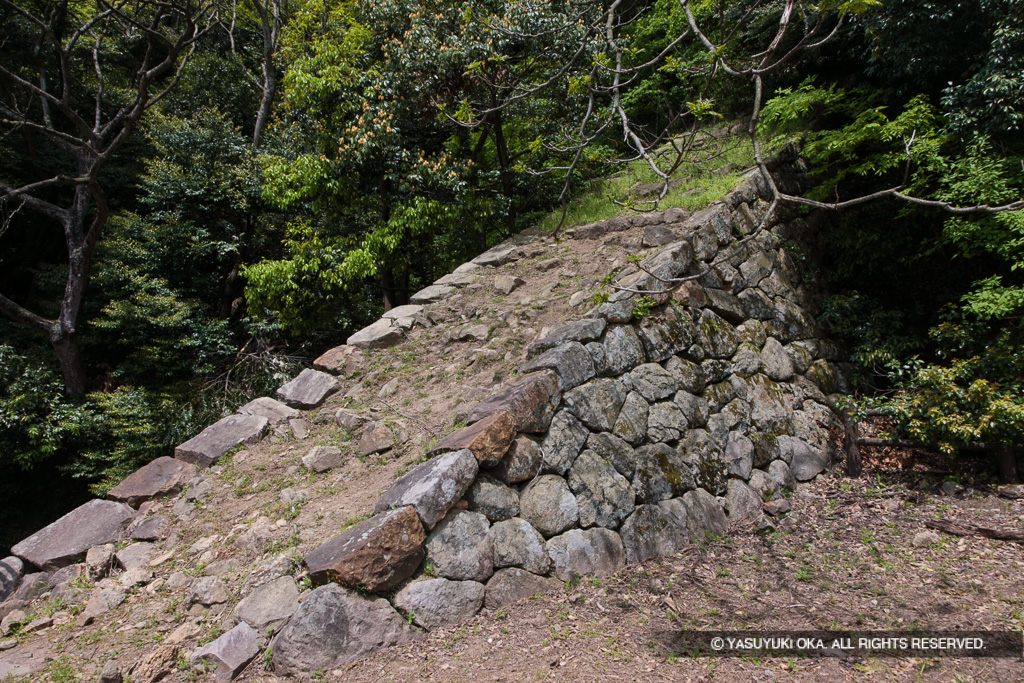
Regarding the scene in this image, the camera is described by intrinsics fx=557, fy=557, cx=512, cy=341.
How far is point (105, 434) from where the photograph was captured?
746 cm

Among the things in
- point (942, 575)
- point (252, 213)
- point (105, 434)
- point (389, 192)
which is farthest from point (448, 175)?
point (942, 575)

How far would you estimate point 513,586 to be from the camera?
11.8 ft

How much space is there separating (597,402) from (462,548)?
1593mm

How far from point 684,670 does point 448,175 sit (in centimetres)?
613

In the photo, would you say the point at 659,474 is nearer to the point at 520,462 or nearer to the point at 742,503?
the point at 742,503

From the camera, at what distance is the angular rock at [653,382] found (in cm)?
477

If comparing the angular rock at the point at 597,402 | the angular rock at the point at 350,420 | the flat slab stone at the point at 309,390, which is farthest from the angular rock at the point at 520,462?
the flat slab stone at the point at 309,390

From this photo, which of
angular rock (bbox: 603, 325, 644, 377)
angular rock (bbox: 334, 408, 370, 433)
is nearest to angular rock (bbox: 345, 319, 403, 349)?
angular rock (bbox: 334, 408, 370, 433)

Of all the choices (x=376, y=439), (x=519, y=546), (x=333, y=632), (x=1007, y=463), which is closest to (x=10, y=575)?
(x=376, y=439)

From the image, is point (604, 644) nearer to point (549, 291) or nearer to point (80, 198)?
point (549, 291)

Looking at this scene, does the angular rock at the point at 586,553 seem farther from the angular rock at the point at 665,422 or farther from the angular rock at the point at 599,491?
the angular rock at the point at 665,422

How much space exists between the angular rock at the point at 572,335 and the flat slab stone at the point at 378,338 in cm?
180

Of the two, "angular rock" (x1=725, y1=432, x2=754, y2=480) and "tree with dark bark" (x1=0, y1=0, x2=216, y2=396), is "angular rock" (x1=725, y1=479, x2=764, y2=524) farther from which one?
"tree with dark bark" (x1=0, y1=0, x2=216, y2=396)

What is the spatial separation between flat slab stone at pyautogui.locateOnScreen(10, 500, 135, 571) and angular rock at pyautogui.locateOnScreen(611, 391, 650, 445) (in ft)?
12.7
